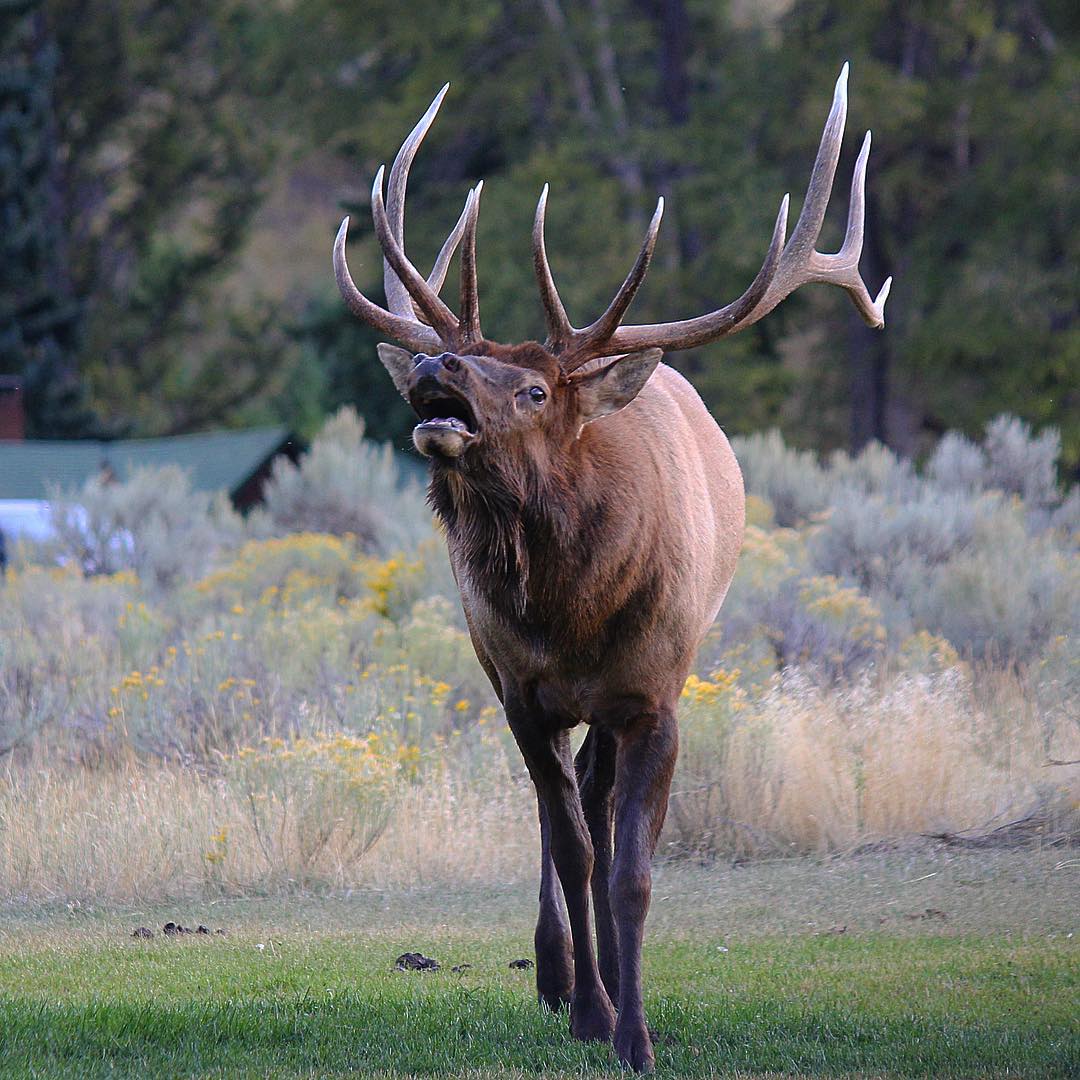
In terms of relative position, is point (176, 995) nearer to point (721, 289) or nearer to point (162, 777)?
point (162, 777)

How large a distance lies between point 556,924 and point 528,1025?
40 cm

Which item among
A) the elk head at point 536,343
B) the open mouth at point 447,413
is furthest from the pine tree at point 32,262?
the open mouth at point 447,413

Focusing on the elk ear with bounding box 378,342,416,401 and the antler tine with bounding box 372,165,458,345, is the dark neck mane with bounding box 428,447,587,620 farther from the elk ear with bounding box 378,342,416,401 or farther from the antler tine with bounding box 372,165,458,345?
the antler tine with bounding box 372,165,458,345

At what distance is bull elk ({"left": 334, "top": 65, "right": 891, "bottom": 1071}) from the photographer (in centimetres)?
549

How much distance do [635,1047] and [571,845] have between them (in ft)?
2.55

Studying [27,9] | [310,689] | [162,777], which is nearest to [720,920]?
[162,777]

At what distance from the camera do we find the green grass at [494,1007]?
5.47m

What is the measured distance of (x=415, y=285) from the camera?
604cm

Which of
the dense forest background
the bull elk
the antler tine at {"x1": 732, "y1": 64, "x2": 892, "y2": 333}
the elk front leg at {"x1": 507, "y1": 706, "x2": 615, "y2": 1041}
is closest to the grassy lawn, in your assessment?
the elk front leg at {"x1": 507, "y1": 706, "x2": 615, "y2": 1041}

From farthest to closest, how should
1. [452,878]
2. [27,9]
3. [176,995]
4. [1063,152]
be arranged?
[27,9]
[1063,152]
[452,878]
[176,995]

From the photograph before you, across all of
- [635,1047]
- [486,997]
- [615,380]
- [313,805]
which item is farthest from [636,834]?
[313,805]

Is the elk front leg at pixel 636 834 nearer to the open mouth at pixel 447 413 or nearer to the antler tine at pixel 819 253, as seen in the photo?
the open mouth at pixel 447 413

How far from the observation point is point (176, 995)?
6480 millimetres

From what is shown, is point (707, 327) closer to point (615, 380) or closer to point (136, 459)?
point (615, 380)
